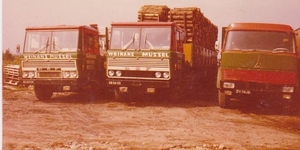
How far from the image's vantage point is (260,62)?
7684mm

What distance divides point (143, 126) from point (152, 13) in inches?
137

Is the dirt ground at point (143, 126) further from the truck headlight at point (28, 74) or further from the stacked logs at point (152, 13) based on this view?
the stacked logs at point (152, 13)

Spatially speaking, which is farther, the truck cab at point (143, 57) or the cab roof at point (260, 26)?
the truck cab at point (143, 57)

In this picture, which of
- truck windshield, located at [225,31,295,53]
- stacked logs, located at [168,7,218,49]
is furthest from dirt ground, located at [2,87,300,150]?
stacked logs, located at [168,7,218,49]

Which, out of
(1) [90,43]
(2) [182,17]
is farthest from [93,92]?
(2) [182,17]

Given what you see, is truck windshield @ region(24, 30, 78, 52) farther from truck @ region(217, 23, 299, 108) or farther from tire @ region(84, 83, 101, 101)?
truck @ region(217, 23, 299, 108)

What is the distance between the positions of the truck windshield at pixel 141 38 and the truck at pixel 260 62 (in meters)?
1.31

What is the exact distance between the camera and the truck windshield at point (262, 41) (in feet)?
25.5

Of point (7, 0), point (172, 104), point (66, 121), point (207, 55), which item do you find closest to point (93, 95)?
point (172, 104)

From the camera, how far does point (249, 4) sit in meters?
7.08

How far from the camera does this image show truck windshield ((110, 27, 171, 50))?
840 centimetres

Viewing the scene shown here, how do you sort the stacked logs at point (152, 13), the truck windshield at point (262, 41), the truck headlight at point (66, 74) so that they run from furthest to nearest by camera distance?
the stacked logs at point (152, 13), the truck headlight at point (66, 74), the truck windshield at point (262, 41)

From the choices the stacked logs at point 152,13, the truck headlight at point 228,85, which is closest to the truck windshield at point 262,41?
the truck headlight at point 228,85

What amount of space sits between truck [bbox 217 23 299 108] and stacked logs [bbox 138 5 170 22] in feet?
6.25
